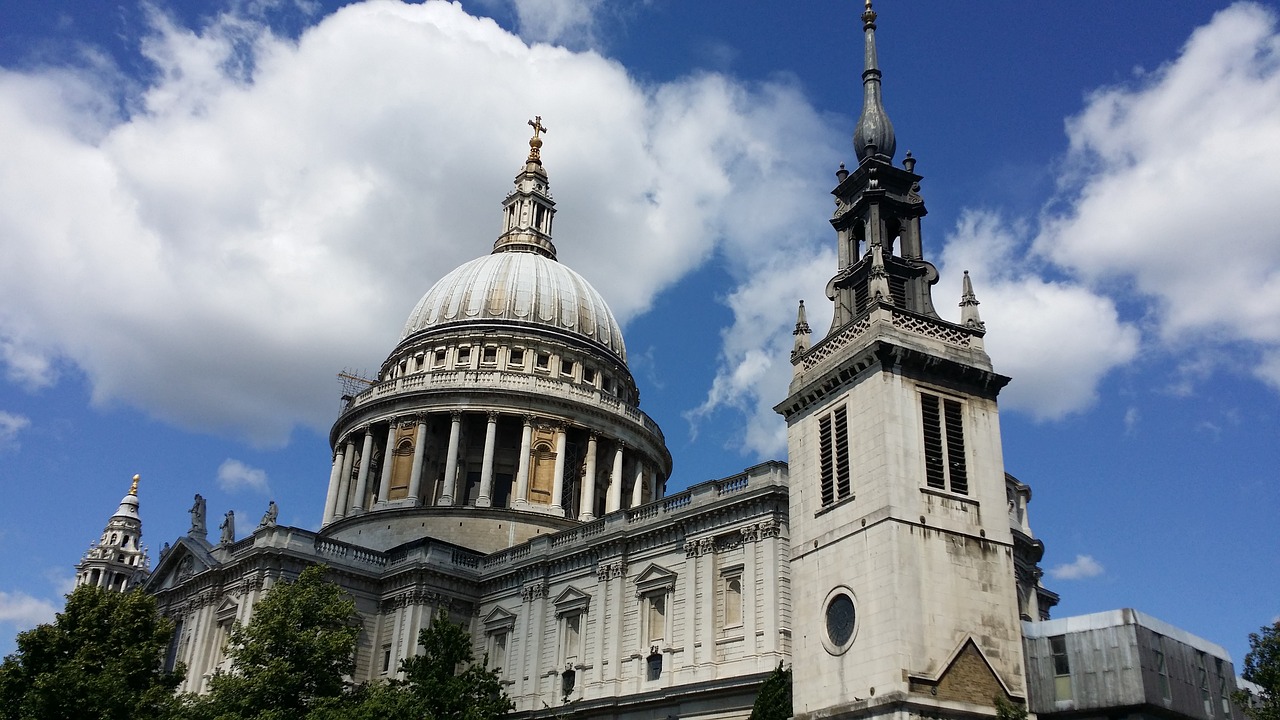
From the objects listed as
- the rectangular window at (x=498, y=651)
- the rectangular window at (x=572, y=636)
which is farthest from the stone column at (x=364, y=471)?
the rectangular window at (x=572, y=636)

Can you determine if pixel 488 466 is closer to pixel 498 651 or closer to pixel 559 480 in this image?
pixel 559 480

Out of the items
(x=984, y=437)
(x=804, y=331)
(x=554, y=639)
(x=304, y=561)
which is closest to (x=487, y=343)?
(x=304, y=561)

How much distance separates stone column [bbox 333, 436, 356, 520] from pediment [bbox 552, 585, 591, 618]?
81.3 feet

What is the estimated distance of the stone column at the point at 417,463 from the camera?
6662 centimetres

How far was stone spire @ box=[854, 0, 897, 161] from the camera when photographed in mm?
35156

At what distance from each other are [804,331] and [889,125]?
713 cm

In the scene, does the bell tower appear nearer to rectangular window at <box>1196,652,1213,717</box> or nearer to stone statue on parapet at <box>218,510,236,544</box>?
rectangular window at <box>1196,652,1213,717</box>

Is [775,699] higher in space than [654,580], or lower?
lower

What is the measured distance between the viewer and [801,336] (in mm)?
34594

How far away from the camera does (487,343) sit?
7412cm

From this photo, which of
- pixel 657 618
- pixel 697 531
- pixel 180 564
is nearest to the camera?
pixel 697 531

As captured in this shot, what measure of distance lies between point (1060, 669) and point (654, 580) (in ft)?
67.7

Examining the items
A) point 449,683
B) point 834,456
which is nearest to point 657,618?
point 449,683

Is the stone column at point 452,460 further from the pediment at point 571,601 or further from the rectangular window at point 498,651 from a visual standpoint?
the pediment at point 571,601
